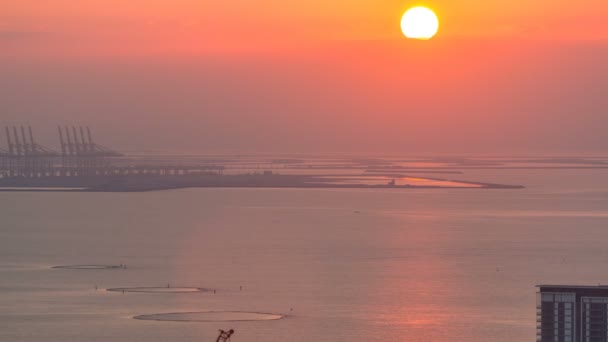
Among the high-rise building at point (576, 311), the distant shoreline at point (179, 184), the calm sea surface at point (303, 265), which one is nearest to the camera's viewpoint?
the high-rise building at point (576, 311)

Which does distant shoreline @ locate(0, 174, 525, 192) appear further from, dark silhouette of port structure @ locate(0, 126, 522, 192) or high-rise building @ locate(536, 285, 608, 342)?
high-rise building @ locate(536, 285, 608, 342)

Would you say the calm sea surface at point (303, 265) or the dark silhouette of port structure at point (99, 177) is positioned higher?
the dark silhouette of port structure at point (99, 177)

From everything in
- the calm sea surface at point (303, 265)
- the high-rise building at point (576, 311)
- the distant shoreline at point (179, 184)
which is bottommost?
the high-rise building at point (576, 311)

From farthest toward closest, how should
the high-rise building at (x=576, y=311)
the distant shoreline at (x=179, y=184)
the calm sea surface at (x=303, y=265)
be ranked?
the distant shoreline at (x=179, y=184) → the calm sea surface at (x=303, y=265) → the high-rise building at (x=576, y=311)

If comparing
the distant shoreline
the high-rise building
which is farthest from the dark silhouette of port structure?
the high-rise building

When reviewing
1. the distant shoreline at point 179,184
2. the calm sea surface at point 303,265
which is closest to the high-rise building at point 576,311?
the calm sea surface at point 303,265

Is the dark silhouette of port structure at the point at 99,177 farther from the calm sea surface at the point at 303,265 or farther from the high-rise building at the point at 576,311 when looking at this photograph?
the high-rise building at the point at 576,311

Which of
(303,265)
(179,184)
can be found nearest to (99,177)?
(179,184)
